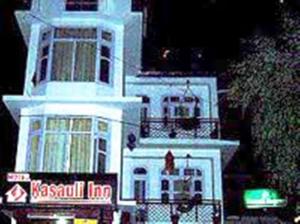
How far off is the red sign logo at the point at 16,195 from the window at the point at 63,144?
5.20 feet

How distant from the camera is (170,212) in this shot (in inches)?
754

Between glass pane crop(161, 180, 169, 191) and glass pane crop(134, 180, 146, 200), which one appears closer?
glass pane crop(134, 180, 146, 200)

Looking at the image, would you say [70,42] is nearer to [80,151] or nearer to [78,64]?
[78,64]

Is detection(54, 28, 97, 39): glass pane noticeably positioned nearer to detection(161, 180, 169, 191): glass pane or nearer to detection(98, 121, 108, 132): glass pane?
detection(98, 121, 108, 132): glass pane

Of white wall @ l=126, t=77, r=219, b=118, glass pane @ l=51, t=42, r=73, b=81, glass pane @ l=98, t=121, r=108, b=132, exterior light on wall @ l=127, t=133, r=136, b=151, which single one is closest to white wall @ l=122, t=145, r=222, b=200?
exterior light on wall @ l=127, t=133, r=136, b=151

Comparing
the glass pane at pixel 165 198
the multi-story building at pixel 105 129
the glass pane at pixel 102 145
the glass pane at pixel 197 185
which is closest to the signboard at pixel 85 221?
the multi-story building at pixel 105 129

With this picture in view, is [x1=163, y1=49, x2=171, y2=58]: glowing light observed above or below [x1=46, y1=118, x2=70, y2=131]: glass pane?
above

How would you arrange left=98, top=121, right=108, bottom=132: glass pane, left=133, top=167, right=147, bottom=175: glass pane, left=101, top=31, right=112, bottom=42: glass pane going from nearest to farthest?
left=98, top=121, right=108, bottom=132: glass pane, left=101, top=31, right=112, bottom=42: glass pane, left=133, top=167, right=147, bottom=175: glass pane

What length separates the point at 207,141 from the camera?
2055 cm

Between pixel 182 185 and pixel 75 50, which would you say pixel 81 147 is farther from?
pixel 182 185

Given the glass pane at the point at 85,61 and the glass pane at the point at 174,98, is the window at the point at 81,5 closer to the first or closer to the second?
the glass pane at the point at 85,61

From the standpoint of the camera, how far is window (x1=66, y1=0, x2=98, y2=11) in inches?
806

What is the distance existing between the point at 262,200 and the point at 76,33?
10.0 m

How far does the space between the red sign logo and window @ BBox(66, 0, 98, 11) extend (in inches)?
289
